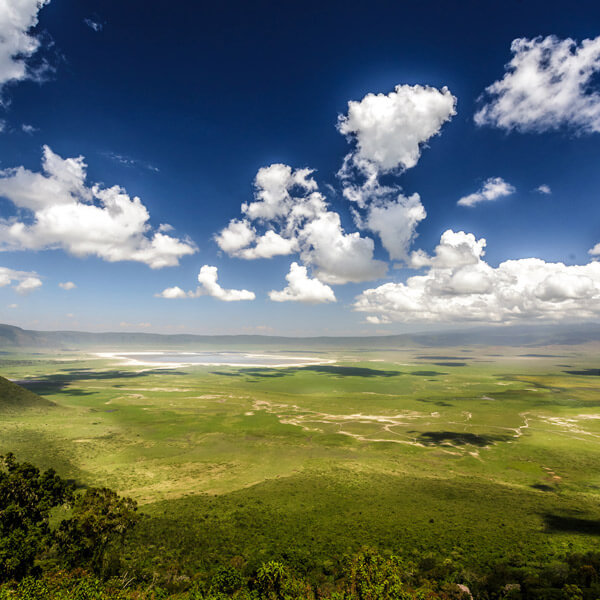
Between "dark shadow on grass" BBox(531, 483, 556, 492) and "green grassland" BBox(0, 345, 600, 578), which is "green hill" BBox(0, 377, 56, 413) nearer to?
"green grassland" BBox(0, 345, 600, 578)

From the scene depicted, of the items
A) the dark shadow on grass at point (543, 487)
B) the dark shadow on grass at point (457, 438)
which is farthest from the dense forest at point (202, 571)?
the dark shadow on grass at point (457, 438)

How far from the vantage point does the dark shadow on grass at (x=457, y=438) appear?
3797 inches

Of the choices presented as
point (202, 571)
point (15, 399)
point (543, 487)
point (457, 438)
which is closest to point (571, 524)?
point (543, 487)

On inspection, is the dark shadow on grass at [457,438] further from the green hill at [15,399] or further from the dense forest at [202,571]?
the green hill at [15,399]

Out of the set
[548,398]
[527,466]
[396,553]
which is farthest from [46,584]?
[548,398]

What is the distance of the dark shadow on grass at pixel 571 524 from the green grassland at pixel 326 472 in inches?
12.7

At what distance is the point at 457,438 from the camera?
102000 mm

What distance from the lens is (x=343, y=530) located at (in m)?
48.7

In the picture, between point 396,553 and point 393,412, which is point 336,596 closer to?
point 396,553

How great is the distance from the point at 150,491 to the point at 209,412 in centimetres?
7403

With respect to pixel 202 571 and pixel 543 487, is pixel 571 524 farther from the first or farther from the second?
pixel 202 571

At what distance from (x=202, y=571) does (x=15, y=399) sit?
12937 centimetres

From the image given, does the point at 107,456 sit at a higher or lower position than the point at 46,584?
lower

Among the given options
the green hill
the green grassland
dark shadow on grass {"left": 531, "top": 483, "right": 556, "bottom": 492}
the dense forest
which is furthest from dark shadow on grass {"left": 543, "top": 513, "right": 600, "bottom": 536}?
the green hill
